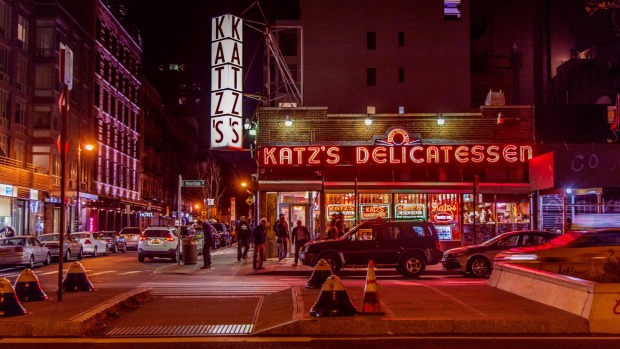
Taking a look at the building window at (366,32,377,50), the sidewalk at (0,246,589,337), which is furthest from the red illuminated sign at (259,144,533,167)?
the building window at (366,32,377,50)

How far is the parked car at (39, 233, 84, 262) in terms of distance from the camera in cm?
3378

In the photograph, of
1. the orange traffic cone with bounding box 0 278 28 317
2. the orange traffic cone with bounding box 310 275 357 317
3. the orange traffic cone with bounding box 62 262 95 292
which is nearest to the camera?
the orange traffic cone with bounding box 310 275 357 317

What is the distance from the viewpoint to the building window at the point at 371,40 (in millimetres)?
51688

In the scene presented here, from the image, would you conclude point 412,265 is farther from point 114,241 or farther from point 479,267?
point 114,241

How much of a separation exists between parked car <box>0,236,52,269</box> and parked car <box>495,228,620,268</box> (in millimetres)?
19948

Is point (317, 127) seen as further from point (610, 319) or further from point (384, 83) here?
point (610, 319)

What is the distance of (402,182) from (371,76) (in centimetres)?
2085

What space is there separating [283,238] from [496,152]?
10.9 m

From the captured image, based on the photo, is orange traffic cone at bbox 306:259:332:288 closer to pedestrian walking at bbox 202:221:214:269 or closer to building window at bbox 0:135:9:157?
pedestrian walking at bbox 202:221:214:269

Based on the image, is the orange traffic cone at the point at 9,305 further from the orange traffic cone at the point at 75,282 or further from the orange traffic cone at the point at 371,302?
the orange traffic cone at the point at 371,302

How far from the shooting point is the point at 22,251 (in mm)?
28719

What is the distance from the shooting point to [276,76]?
50.4 metres

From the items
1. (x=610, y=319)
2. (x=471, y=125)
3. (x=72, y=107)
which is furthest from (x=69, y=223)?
(x=610, y=319)

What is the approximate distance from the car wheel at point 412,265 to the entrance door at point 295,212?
964 centimetres
